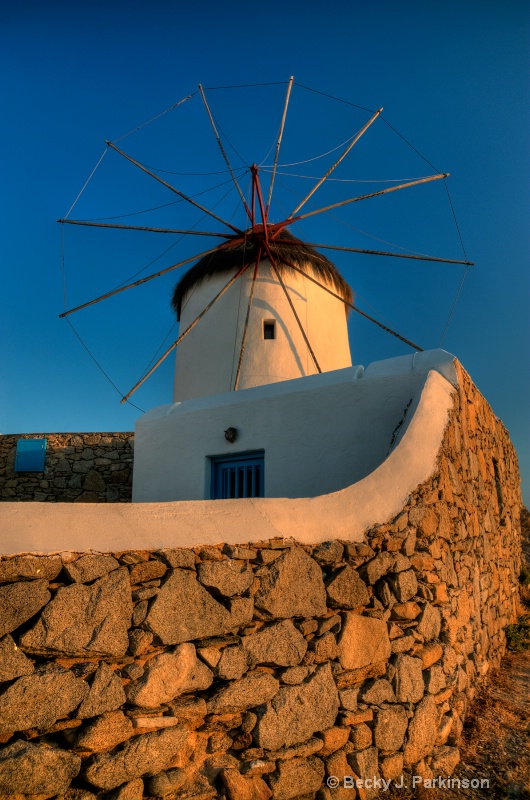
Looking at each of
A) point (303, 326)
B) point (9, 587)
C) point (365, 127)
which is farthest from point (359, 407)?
point (365, 127)

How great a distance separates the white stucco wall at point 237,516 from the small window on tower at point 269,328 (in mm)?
5882

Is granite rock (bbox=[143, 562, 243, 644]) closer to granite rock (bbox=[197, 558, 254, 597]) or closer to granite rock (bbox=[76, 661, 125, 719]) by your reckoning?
granite rock (bbox=[197, 558, 254, 597])

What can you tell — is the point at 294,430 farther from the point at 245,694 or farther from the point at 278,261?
the point at 278,261

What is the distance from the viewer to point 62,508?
2.60 metres

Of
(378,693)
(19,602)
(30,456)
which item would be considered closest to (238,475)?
(378,693)

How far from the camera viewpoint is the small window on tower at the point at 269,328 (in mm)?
10234

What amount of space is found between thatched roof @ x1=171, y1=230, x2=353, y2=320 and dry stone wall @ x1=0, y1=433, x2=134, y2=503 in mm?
3798

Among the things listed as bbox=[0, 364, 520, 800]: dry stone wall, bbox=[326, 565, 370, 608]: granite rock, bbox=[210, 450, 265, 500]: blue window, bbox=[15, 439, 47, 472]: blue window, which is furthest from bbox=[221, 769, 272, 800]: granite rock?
bbox=[15, 439, 47, 472]: blue window

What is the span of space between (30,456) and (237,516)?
1050 centimetres

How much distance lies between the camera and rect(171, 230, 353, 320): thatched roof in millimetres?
10484

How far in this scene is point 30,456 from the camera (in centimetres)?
1225

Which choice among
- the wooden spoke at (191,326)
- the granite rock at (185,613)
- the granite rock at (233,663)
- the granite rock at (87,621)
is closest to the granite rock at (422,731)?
the granite rock at (233,663)

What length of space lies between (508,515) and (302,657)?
5.86 metres

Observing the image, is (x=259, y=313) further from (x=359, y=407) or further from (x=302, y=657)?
(x=302, y=657)
